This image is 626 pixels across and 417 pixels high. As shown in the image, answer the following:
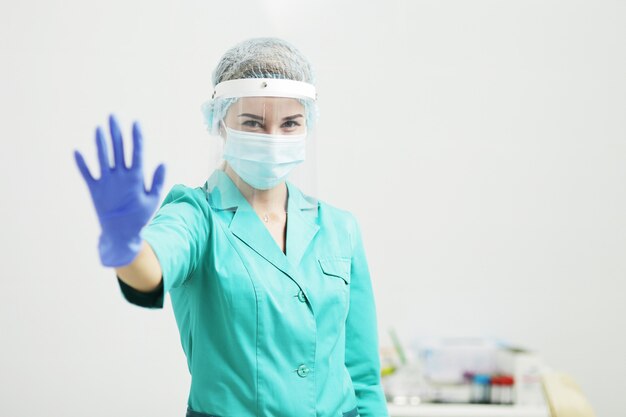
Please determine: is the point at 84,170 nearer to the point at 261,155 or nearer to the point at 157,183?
the point at 157,183

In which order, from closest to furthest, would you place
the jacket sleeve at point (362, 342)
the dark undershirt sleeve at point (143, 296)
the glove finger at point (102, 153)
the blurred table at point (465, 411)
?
1. the glove finger at point (102, 153)
2. the dark undershirt sleeve at point (143, 296)
3. the jacket sleeve at point (362, 342)
4. the blurred table at point (465, 411)

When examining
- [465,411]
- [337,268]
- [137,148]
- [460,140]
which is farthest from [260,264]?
[460,140]

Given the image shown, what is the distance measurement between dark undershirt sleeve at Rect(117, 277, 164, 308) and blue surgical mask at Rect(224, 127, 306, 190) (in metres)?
0.35

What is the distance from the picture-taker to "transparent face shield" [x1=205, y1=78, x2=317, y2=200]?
113cm

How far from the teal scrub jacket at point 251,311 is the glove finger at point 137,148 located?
222 millimetres

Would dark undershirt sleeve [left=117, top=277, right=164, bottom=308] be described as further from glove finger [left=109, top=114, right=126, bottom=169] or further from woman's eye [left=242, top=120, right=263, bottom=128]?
woman's eye [left=242, top=120, right=263, bottom=128]

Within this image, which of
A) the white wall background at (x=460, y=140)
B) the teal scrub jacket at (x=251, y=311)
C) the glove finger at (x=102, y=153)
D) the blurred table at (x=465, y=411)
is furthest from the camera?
the white wall background at (x=460, y=140)

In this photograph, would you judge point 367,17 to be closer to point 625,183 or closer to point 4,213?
point 625,183

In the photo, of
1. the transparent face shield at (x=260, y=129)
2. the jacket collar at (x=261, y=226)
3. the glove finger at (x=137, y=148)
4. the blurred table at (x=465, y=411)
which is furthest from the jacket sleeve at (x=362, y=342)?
the blurred table at (x=465, y=411)

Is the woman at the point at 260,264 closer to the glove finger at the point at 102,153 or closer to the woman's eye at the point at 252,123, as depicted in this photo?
the woman's eye at the point at 252,123

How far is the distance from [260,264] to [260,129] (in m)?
0.25

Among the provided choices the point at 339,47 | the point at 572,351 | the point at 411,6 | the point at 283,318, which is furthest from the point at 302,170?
the point at 572,351

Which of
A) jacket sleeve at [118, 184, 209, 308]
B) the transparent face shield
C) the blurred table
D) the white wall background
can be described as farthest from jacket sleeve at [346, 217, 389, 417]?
the white wall background

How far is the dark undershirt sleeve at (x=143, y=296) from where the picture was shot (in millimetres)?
831
